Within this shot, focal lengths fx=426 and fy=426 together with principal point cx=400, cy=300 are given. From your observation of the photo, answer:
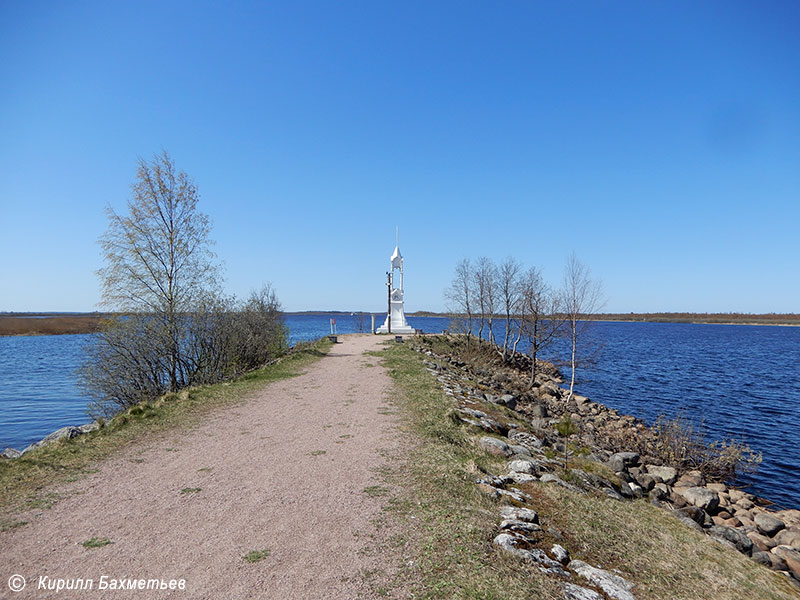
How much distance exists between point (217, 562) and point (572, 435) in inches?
461

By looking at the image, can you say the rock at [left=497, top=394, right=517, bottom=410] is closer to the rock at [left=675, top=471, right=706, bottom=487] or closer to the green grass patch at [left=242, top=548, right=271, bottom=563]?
the rock at [left=675, top=471, right=706, bottom=487]

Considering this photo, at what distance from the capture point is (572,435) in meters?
13.4

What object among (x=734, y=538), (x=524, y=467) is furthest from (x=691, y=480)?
(x=524, y=467)

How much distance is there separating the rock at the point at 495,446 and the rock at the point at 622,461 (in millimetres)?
3406

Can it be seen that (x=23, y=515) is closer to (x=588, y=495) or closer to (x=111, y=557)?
(x=111, y=557)

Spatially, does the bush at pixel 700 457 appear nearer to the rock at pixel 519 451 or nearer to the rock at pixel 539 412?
the rock at pixel 539 412

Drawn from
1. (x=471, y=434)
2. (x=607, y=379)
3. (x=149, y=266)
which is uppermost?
(x=149, y=266)

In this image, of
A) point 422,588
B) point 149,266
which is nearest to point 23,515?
point 422,588

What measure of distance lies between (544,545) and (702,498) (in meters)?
7.05

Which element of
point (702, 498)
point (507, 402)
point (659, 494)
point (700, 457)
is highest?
point (507, 402)

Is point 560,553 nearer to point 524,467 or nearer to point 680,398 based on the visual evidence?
point 524,467

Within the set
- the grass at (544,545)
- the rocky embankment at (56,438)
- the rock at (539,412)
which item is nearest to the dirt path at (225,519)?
the grass at (544,545)

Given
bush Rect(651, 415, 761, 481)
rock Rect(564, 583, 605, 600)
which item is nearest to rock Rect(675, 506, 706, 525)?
bush Rect(651, 415, 761, 481)

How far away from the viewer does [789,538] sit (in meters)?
8.20
